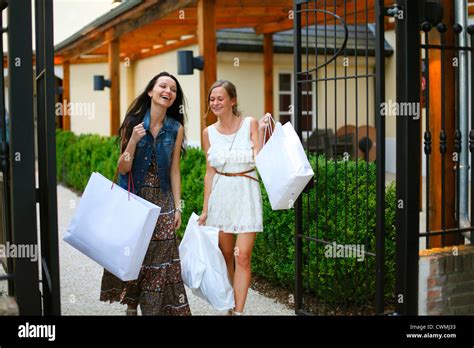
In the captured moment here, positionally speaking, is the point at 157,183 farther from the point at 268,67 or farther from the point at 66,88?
the point at 66,88

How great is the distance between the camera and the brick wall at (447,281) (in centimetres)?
431

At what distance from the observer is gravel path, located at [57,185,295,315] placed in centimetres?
541

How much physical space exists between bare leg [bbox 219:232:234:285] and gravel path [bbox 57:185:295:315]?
0.41 metres

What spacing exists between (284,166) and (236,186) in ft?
1.64

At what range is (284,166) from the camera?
437 centimetres

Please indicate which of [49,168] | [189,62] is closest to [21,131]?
[49,168]

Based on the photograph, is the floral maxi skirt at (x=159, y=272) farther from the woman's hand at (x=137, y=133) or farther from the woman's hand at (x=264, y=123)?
the woman's hand at (x=264, y=123)

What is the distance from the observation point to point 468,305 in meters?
4.56

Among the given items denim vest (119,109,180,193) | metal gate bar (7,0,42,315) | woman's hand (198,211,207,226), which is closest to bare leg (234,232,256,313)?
woman's hand (198,211,207,226)

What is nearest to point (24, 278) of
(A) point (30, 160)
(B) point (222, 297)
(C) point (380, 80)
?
(A) point (30, 160)

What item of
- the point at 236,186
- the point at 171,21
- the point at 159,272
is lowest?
the point at 159,272

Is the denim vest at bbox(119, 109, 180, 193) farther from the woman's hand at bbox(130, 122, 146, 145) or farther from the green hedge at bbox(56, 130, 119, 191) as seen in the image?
the green hedge at bbox(56, 130, 119, 191)

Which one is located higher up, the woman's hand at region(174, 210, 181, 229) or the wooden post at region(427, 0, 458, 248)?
the wooden post at region(427, 0, 458, 248)
